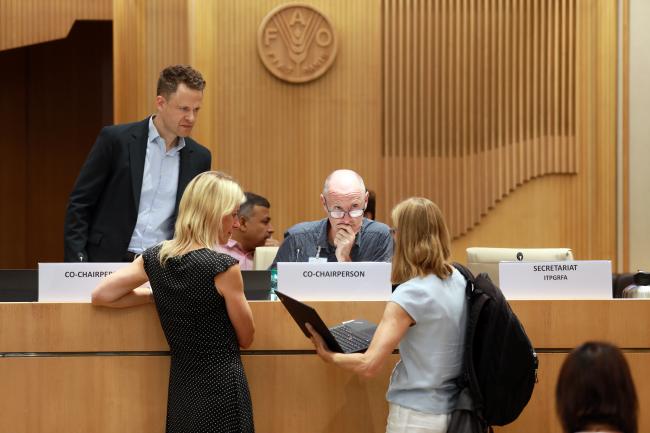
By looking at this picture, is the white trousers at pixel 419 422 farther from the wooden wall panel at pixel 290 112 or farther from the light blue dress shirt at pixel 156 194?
the wooden wall panel at pixel 290 112

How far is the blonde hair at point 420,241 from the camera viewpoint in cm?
283

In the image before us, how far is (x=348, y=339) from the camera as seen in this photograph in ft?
9.90

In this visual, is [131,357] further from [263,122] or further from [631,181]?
[631,181]

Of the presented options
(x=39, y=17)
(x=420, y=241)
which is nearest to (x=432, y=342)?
(x=420, y=241)

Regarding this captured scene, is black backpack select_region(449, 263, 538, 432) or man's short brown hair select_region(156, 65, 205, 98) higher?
man's short brown hair select_region(156, 65, 205, 98)

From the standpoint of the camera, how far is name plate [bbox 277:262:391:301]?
10.5ft

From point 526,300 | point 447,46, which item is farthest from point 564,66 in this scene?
point 526,300

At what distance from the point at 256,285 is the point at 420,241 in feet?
2.41

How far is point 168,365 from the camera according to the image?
321cm

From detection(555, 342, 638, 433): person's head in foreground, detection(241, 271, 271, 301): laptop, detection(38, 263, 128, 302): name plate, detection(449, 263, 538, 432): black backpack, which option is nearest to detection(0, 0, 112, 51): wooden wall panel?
detection(38, 263, 128, 302): name plate

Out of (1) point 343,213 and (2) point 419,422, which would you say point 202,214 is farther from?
(1) point 343,213

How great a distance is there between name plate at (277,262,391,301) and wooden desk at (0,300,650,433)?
42mm

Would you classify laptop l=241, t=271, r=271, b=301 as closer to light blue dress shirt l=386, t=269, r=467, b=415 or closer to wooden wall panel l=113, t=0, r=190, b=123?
light blue dress shirt l=386, t=269, r=467, b=415

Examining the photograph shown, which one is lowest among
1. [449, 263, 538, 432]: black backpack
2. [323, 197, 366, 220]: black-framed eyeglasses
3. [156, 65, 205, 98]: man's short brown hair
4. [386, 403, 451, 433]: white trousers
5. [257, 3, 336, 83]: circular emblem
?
[386, 403, 451, 433]: white trousers
